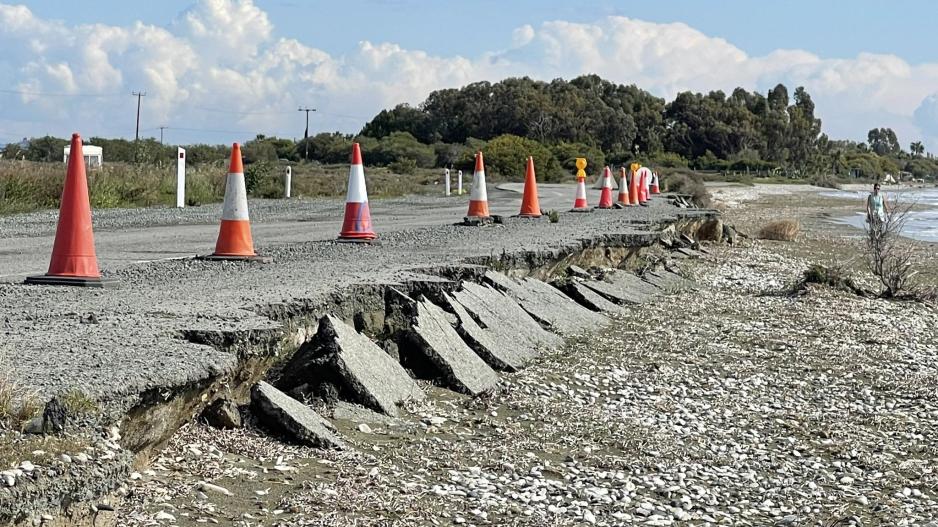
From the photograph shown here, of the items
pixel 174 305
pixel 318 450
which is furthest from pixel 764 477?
pixel 174 305

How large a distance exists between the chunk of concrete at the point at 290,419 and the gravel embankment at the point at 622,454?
0.27ft

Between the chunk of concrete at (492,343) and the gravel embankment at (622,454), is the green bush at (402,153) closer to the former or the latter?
the gravel embankment at (622,454)

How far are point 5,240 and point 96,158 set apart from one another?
16889mm

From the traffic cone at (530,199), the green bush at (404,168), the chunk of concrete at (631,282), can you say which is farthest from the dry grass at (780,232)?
the green bush at (404,168)

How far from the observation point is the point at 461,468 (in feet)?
15.8

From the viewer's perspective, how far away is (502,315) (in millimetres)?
7711

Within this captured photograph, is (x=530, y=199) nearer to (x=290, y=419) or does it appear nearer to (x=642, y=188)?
(x=642, y=188)

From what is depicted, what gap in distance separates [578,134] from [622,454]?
94.1 m

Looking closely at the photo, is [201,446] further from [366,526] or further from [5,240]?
[5,240]

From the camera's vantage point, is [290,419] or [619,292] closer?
[290,419]

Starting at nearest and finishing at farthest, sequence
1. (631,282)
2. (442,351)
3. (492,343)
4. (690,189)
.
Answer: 1. (442,351)
2. (492,343)
3. (631,282)
4. (690,189)

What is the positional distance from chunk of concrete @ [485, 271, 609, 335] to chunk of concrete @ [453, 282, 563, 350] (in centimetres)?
25

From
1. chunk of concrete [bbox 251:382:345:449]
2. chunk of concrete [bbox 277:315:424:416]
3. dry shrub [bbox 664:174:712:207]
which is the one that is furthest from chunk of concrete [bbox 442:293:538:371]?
dry shrub [bbox 664:174:712:207]

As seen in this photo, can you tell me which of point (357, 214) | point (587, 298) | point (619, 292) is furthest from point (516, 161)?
point (587, 298)
